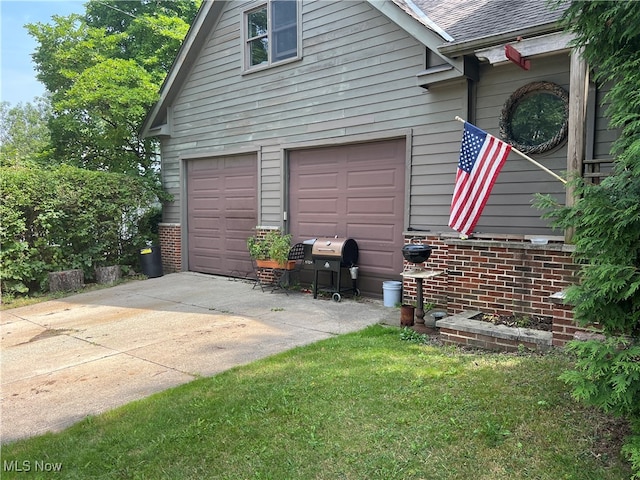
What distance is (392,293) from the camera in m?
6.76

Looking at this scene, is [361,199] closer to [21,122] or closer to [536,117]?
[536,117]

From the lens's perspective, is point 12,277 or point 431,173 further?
point 12,277

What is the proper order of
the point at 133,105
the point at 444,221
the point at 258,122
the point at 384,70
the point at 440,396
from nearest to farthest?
the point at 440,396, the point at 444,221, the point at 384,70, the point at 258,122, the point at 133,105

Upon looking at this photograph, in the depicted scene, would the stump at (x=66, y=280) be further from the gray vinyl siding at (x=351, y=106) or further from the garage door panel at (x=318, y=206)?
the garage door panel at (x=318, y=206)

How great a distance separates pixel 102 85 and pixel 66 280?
5531mm

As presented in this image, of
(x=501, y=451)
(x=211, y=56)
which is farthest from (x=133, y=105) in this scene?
(x=501, y=451)

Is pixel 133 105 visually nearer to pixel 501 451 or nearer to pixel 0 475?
pixel 0 475

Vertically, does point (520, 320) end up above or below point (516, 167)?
below

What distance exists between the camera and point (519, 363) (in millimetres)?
3777

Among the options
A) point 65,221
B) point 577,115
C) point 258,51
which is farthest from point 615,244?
point 65,221

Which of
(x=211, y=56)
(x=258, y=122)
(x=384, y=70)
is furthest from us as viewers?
(x=211, y=56)

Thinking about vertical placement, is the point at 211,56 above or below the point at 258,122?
above

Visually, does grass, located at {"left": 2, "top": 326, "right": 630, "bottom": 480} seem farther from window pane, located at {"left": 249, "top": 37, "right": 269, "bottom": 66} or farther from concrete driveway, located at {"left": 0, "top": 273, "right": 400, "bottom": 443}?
window pane, located at {"left": 249, "top": 37, "right": 269, "bottom": 66}

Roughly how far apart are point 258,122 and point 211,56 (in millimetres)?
2167
